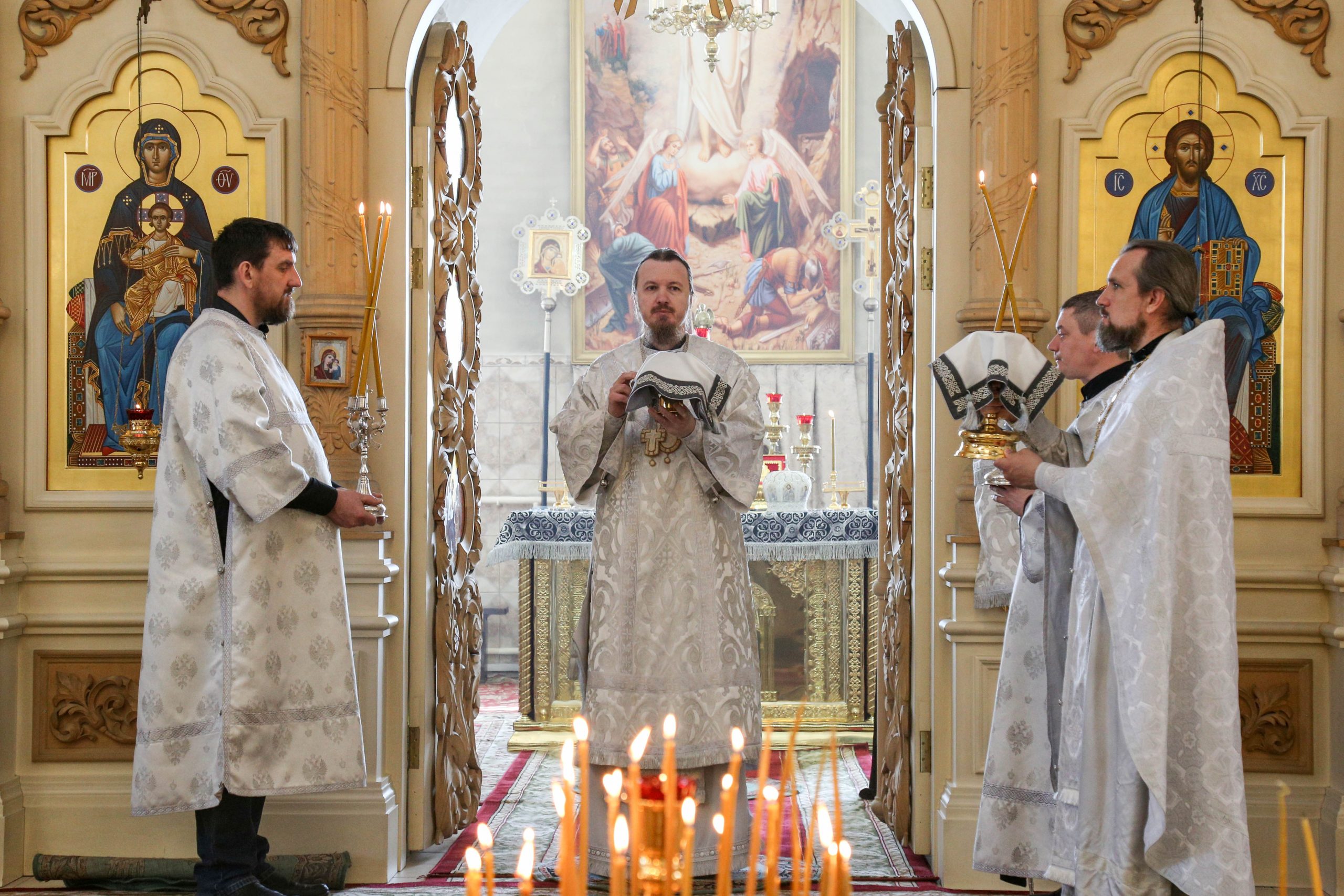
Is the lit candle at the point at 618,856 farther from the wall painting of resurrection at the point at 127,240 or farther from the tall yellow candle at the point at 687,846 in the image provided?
the wall painting of resurrection at the point at 127,240

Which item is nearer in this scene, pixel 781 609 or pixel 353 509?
pixel 353 509

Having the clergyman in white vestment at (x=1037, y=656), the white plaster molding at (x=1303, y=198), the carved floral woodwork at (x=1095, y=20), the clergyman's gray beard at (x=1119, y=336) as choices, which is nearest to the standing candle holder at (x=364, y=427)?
the clergyman in white vestment at (x=1037, y=656)

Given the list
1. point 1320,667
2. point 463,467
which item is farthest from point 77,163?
point 1320,667

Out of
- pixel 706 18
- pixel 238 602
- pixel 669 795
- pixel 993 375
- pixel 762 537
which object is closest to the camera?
pixel 669 795

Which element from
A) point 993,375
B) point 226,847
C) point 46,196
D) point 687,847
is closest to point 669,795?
point 687,847

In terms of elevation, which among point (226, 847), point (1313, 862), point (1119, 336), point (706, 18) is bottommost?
point (226, 847)

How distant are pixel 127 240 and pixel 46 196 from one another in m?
0.34

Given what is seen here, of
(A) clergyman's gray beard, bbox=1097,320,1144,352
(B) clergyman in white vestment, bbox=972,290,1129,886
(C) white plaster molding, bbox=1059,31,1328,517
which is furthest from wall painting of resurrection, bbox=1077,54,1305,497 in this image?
(A) clergyman's gray beard, bbox=1097,320,1144,352

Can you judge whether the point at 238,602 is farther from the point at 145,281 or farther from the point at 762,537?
the point at 762,537

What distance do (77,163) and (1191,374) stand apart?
3938mm

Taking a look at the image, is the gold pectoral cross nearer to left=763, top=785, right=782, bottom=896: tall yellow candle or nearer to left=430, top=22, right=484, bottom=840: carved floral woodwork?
left=430, top=22, right=484, bottom=840: carved floral woodwork

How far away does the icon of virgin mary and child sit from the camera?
4590 mm

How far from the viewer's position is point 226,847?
147 inches

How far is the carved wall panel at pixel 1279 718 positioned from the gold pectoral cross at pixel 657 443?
2185 millimetres
